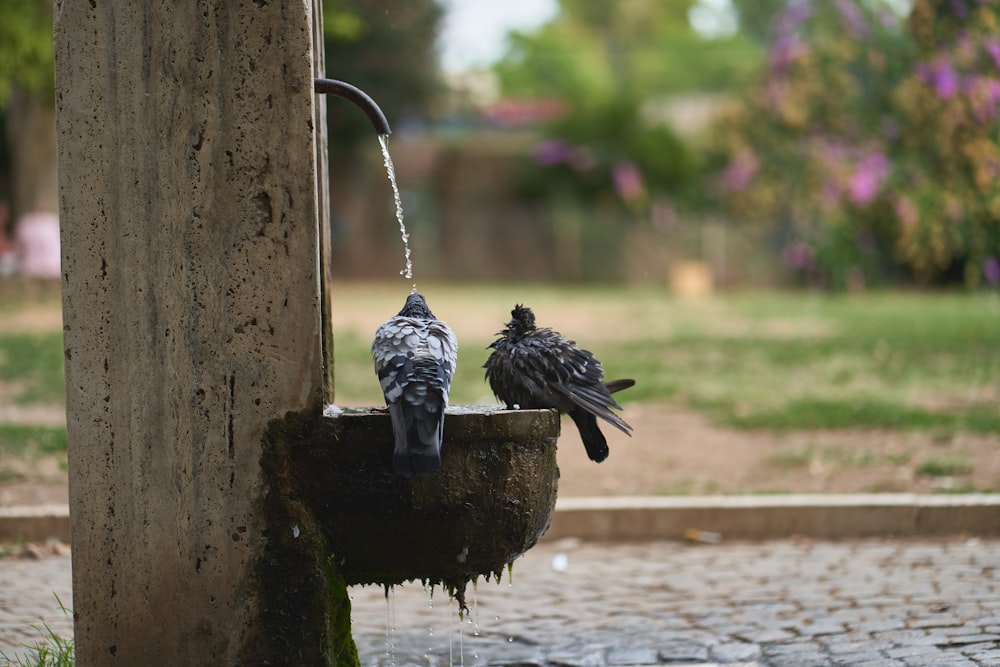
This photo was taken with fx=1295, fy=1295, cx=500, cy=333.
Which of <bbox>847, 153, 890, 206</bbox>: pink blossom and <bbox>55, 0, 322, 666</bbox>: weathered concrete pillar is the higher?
<bbox>847, 153, 890, 206</bbox>: pink blossom

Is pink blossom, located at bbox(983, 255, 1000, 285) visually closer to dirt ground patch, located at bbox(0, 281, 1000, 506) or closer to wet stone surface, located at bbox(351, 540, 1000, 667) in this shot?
dirt ground patch, located at bbox(0, 281, 1000, 506)

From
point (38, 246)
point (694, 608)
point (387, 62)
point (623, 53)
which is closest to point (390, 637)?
Result: point (694, 608)

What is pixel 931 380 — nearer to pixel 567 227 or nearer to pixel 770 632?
pixel 770 632

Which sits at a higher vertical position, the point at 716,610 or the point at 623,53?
the point at 623,53

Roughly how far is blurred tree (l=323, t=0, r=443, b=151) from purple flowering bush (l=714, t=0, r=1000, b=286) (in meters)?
11.3

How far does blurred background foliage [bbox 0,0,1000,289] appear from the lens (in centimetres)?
1366

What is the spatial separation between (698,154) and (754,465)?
23599 mm

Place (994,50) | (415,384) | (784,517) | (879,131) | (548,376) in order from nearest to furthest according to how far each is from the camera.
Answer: (415,384), (548,376), (784,517), (994,50), (879,131)

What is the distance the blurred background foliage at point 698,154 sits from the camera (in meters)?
13.7

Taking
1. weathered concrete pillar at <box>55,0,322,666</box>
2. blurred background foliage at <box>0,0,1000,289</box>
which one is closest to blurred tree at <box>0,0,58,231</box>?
blurred background foliage at <box>0,0,1000,289</box>

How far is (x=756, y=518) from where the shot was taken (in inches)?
263

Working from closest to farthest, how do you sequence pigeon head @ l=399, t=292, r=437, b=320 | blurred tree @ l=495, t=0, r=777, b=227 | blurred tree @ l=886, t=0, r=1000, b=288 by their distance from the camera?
pigeon head @ l=399, t=292, r=437, b=320 → blurred tree @ l=886, t=0, r=1000, b=288 → blurred tree @ l=495, t=0, r=777, b=227

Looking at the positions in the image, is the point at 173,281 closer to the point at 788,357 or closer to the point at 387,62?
the point at 788,357

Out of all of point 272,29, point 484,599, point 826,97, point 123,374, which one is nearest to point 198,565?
point 123,374
